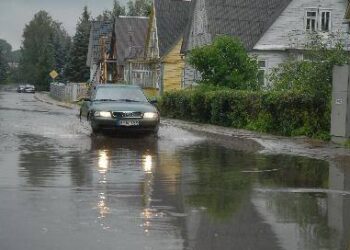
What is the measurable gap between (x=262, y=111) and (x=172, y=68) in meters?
32.3

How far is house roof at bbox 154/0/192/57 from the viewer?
5568cm

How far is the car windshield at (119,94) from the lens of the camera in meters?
20.9

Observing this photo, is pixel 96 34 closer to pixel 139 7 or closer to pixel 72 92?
pixel 72 92

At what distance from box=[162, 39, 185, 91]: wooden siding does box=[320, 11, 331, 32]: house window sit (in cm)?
1358

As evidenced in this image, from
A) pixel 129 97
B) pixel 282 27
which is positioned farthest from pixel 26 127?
pixel 282 27

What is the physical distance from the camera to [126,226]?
7.49 m

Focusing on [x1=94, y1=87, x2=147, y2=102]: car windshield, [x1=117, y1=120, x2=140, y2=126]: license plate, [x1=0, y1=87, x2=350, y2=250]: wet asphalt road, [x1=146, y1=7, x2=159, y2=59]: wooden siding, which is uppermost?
[x1=146, y1=7, x2=159, y2=59]: wooden siding

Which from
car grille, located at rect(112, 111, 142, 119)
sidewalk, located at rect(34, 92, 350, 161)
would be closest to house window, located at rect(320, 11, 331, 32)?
sidewalk, located at rect(34, 92, 350, 161)

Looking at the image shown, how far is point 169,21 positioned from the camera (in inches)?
2253

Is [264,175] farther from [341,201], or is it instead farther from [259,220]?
[259,220]

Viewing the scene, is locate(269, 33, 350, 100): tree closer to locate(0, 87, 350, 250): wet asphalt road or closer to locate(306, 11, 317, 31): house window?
locate(0, 87, 350, 250): wet asphalt road

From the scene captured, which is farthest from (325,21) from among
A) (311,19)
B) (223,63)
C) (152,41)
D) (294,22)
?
(152,41)

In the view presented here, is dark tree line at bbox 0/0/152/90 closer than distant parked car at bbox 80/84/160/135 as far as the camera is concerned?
No

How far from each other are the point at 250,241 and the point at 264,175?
5.27 m
